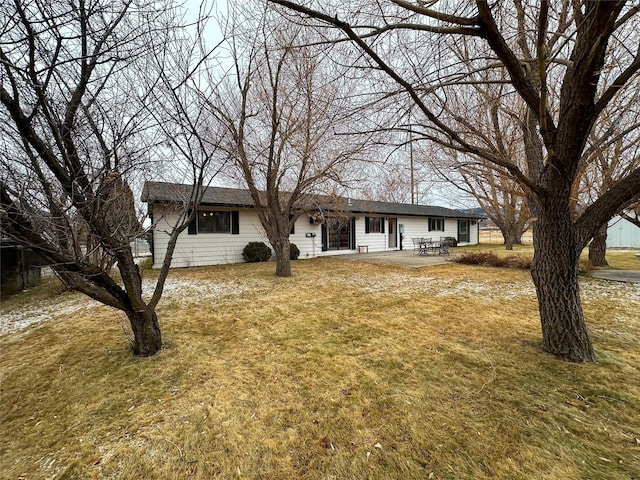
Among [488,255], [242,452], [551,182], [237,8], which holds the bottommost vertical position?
[242,452]

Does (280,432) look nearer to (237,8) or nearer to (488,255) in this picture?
(237,8)

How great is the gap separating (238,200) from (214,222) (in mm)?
1363

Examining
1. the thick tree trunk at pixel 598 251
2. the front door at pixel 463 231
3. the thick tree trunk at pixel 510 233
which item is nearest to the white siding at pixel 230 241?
the thick tree trunk at pixel 510 233

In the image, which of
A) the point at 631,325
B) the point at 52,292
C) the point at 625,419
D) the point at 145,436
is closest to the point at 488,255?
the point at 631,325

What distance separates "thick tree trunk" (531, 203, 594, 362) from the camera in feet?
9.27

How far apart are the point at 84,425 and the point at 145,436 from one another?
1.97 feet

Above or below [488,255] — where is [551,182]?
above

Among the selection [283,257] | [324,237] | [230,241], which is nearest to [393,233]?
[324,237]

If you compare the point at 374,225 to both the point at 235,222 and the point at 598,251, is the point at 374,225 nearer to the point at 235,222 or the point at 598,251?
the point at 235,222

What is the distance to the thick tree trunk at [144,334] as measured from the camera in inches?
122

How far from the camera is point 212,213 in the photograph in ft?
36.5

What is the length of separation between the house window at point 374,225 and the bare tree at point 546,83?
12.4 m

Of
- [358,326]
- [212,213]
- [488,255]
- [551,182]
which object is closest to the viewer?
[551,182]

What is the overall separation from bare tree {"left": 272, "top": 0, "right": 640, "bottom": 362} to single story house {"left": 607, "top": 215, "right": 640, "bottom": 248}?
64.1ft
